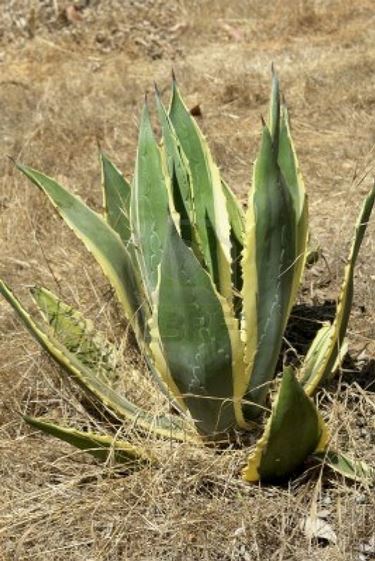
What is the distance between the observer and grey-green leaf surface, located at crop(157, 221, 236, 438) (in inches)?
67.9

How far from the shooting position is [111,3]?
7.43 m

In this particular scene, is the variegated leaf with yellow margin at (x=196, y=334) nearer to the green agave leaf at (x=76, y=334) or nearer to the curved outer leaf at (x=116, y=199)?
the green agave leaf at (x=76, y=334)

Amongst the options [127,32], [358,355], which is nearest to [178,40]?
[127,32]

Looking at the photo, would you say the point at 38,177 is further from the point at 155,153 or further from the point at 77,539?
the point at 77,539

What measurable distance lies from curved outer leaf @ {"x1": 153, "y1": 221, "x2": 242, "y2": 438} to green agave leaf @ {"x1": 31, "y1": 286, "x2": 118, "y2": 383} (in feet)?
1.18

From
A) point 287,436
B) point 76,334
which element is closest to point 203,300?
point 287,436

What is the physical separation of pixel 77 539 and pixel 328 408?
0.65 m

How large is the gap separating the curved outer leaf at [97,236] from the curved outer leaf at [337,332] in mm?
429

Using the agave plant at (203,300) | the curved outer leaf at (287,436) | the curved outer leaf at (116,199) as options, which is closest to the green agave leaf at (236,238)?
the agave plant at (203,300)

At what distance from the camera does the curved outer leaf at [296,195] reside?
6.44 feet

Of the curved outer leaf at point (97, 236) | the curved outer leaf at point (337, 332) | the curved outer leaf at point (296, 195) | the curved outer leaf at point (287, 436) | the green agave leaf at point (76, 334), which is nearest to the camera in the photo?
the curved outer leaf at point (287, 436)

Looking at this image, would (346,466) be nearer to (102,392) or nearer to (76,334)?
(102,392)

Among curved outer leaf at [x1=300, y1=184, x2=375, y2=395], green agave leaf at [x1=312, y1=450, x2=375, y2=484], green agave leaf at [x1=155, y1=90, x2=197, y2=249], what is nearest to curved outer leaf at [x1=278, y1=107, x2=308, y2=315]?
curved outer leaf at [x1=300, y1=184, x2=375, y2=395]

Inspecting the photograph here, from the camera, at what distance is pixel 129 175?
13.4ft
